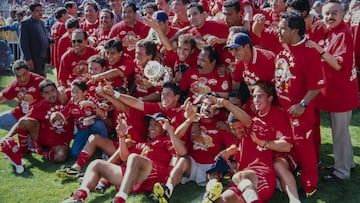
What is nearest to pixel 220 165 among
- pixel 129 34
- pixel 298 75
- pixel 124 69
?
pixel 298 75

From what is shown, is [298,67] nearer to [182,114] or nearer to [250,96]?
[250,96]

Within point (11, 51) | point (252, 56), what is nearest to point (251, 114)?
point (252, 56)

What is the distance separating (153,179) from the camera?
15.2 feet

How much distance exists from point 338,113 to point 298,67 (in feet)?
3.27

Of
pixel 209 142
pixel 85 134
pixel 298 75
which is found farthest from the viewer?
pixel 85 134

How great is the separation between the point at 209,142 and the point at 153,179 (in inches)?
30.6

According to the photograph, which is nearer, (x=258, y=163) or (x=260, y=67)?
(x=258, y=163)

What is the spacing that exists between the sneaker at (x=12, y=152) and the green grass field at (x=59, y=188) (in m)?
0.10

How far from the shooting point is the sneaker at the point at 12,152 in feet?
17.6

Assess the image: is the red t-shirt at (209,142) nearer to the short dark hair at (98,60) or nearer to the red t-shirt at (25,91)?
the short dark hair at (98,60)

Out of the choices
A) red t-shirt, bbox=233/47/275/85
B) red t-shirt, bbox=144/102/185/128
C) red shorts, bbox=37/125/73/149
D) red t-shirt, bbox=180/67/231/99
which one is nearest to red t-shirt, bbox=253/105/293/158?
red t-shirt, bbox=233/47/275/85

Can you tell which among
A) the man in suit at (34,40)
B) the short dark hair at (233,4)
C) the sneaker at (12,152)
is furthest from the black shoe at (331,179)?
the man in suit at (34,40)

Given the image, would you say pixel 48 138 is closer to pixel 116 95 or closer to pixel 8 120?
pixel 8 120

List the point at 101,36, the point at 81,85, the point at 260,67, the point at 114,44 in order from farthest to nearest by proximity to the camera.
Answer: the point at 101,36, the point at 114,44, the point at 81,85, the point at 260,67
